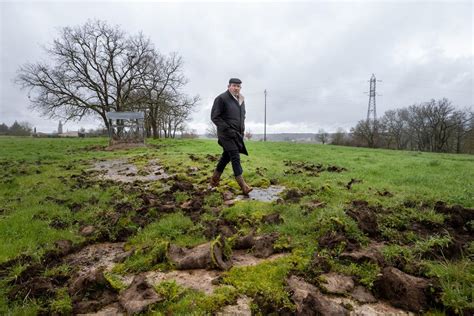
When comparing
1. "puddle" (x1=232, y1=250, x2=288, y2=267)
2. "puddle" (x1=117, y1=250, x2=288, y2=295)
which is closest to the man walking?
"puddle" (x1=232, y1=250, x2=288, y2=267)

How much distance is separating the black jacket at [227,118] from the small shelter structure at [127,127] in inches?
782

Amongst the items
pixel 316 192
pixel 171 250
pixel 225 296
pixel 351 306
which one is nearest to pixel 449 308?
pixel 351 306

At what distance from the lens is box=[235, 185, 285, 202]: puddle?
535cm

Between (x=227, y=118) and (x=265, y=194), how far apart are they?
182 centimetres

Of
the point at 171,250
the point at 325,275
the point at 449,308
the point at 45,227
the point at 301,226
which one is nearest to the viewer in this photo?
the point at 449,308

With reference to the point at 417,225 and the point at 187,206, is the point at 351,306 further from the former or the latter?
the point at 187,206

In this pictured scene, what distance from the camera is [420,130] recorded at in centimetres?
5847

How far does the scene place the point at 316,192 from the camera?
5.48m

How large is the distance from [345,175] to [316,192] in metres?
2.74

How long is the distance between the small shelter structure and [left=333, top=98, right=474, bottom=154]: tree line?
46.0 m

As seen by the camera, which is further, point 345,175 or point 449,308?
point 345,175

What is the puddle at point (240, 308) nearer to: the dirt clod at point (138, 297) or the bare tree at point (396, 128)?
the dirt clod at point (138, 297)

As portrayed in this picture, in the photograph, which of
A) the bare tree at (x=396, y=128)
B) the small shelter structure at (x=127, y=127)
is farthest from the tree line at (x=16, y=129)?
the bare tree at (x=396, y=128)

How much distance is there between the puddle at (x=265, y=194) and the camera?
211 inches
